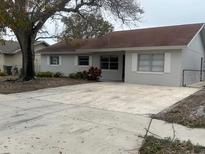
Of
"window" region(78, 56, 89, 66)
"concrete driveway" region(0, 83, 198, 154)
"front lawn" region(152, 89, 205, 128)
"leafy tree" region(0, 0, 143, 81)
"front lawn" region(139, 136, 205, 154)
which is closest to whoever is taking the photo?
"front lawn" region(139, 136, 205, 154)

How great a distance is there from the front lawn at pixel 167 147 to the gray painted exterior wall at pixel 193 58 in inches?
469

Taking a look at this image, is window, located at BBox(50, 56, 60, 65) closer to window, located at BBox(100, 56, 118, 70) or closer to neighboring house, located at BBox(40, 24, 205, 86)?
neighboring house, located at BBox(40, 24, 205, 86)

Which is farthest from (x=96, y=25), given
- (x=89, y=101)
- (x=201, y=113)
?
(x=201, y=113)

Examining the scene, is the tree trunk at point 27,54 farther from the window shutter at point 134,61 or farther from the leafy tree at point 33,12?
the window shutter at point 134,61

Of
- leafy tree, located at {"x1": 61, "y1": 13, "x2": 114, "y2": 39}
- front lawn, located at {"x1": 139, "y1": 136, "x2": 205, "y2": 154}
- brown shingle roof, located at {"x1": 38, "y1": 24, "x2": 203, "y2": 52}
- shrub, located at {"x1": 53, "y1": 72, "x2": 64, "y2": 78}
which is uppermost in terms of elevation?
leafy tree, located at {"x1": 61, "y1": 13, "x2": 114, "y2": 39}

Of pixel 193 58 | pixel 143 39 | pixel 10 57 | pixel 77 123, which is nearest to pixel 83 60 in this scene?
pixel 143 39

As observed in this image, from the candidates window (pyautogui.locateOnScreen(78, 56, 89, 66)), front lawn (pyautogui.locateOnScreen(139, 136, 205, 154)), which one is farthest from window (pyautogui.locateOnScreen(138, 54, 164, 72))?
front lawn (pyautogui.locateOnScreen(139, 136, 205, 154))

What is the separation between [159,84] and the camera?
59.8ft

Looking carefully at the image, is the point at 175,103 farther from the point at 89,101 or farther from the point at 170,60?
the point at 170,60

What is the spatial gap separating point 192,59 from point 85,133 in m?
14.8

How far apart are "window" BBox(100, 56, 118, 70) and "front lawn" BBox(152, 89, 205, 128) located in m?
12.1

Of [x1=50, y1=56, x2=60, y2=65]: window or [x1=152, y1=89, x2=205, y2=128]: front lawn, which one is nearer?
[x1=152, y1=89, x2=205, y2=128]: front lawn

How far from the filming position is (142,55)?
19.2 meters

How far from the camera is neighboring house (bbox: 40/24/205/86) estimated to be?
17.6 metres
